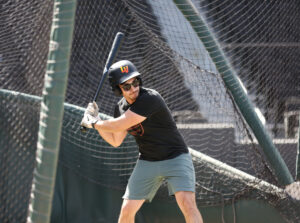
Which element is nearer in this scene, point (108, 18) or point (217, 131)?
point (217, 131)

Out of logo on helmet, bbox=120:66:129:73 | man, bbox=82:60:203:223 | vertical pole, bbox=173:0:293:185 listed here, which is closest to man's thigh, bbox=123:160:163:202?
man, bbox=82:60:203:223

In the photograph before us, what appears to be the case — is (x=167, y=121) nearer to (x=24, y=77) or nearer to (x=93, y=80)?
(x=24, y=77)

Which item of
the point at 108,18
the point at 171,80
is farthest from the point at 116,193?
the point at 108,18

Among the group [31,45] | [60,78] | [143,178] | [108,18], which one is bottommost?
[143,178]

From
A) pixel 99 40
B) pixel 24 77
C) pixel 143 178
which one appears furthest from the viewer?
pixel 99 40

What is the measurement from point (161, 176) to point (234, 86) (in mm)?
1435

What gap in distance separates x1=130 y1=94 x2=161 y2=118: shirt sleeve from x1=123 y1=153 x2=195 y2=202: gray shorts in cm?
41

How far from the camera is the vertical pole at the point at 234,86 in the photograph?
4.50 meters

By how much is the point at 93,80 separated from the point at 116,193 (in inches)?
99.8

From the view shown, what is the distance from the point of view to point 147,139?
3.53 metres

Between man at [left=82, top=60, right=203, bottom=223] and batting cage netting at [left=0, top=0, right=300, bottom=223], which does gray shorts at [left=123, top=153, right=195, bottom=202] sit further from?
batting cage netting at [left=0, top=0, right=300, bottom=223]

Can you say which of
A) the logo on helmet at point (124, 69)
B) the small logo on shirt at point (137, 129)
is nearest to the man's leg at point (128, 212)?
the small logo on shirt at point (137, 129)

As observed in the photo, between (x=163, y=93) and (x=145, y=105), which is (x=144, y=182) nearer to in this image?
(x=145, y=105)

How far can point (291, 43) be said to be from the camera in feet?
24.3
